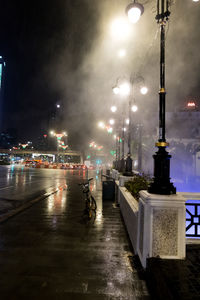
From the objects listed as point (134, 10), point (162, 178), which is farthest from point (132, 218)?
point (134, 10)

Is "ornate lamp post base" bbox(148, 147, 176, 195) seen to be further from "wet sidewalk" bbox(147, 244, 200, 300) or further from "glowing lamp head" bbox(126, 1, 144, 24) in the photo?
"glowing lamp head" bbox(126, 1, 144, 24)

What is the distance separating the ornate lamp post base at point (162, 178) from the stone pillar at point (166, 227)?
316mm

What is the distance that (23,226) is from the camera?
7.03 meters

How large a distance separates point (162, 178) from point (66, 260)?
2.56 meters

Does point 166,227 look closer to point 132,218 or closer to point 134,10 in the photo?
point 132,218

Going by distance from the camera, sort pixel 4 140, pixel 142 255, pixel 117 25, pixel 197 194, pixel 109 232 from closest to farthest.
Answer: pixel 142 255 < pixel 197 194 < pixel 109 232 < pixel 117 25 < pixel 4 140

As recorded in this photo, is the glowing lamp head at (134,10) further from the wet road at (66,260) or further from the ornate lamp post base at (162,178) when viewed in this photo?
the wet road at (66,260)

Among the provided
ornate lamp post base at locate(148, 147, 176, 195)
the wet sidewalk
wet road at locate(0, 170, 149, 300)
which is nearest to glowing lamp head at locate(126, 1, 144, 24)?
ornate lamp post base at locate(148, 147, 176, 195)

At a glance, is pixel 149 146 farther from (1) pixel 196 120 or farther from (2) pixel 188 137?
(1) pixel 196 120

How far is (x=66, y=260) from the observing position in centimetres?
466

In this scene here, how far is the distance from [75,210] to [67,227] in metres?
2.47

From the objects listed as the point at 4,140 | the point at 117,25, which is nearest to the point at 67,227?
the point at 117,25

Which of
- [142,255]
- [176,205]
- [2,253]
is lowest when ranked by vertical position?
[2,253]

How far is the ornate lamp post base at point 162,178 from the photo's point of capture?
433 centimetres
